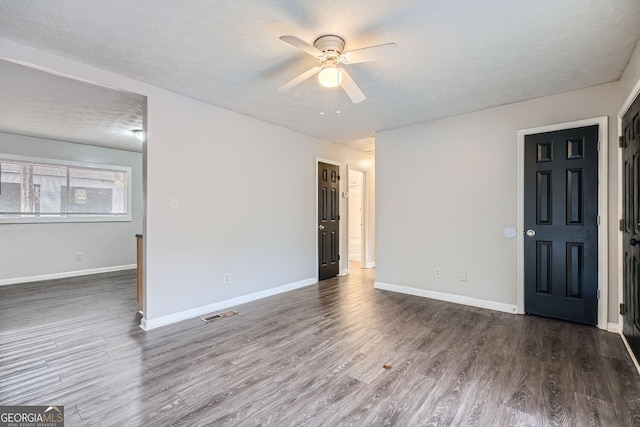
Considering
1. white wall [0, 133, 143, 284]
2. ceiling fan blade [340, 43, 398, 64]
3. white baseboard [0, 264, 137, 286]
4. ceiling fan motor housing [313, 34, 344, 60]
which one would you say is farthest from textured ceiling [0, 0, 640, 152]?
white baseboard [0, 264, 137, 286]

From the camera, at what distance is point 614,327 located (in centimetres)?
292

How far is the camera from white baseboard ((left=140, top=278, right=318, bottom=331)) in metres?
3.07

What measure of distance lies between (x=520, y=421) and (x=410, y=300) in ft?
7.73

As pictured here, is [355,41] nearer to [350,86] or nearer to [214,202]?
[350,86]

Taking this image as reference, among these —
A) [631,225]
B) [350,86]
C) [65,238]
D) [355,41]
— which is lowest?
[65,238]

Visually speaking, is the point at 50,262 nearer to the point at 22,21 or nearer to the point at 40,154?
the point at 40,154

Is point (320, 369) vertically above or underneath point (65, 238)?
underneath

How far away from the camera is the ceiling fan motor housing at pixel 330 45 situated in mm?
2156

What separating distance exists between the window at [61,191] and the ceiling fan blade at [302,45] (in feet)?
18.3

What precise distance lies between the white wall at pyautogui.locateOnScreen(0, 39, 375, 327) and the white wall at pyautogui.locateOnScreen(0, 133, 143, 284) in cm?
369

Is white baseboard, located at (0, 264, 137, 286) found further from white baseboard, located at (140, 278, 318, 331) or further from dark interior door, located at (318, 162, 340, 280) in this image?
dark interior door, located at (318, 162, 340, 280)

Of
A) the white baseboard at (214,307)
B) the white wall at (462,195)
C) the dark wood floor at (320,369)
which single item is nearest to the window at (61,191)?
the dark wood floor at (320,369)

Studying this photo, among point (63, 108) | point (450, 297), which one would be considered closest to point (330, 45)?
point (450, 297)

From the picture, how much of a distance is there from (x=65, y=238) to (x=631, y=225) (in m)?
7.85
